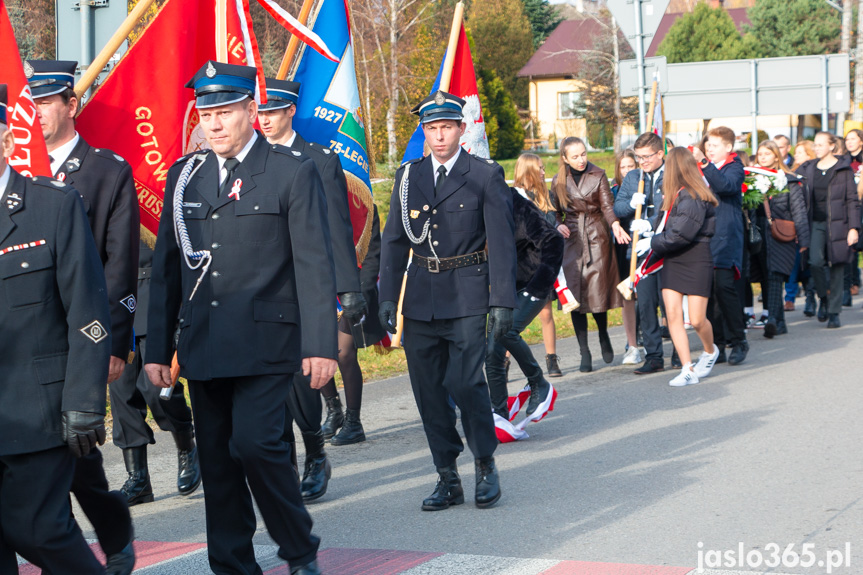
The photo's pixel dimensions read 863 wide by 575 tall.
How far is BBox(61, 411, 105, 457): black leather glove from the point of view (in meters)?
3.53

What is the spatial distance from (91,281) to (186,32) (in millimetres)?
3021

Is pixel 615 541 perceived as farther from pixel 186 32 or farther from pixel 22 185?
pixel 186 32

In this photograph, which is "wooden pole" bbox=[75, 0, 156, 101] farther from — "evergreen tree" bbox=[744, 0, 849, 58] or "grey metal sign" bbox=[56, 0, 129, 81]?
"evergreen tree" bbox=[744, 0, 849, 58]

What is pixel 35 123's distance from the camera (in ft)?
15.1

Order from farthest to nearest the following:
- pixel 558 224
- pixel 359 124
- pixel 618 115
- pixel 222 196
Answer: pixel 618 115 < pixel 558 224 < pixel 359 124 < pixel 222 196

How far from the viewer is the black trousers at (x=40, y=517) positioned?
3.49 meters

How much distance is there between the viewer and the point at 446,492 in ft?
19.2

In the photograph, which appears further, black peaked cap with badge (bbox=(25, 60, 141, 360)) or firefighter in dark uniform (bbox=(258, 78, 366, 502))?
firefighter in dark uniform (bbox=(258, 78, 366, 502))

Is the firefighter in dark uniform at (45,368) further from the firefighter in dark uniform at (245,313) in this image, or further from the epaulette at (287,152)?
the epaulette at (287,152)

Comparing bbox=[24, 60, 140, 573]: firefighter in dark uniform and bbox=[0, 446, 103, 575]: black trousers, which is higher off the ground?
bbox=[24, 60, 140, 573]: firefighter in dark uniform

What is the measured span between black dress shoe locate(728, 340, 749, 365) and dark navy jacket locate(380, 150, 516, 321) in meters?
5.28

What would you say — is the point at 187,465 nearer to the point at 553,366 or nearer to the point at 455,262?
the point at 455,262

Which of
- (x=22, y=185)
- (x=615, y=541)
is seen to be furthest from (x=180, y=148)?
(x=615, y=541)

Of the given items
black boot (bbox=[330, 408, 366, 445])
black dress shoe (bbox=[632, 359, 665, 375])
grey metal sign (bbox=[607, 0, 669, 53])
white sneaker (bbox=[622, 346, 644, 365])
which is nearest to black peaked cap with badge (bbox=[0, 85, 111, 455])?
black boot (bbox=[330, 408, 366, 445])
